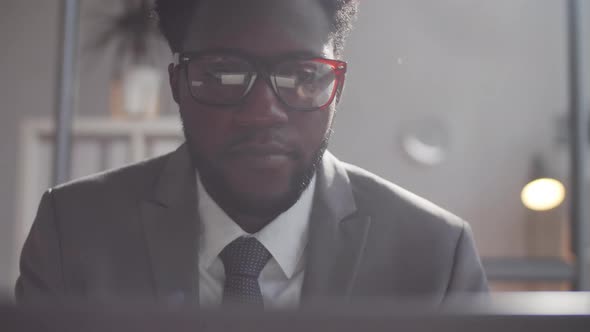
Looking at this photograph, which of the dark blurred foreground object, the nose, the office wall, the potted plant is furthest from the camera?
the potted plant

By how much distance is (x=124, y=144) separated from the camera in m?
0.61

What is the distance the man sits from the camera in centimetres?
35

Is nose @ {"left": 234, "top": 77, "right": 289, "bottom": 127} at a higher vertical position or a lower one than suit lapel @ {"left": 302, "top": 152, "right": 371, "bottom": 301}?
higher

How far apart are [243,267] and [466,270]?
6.0 inches

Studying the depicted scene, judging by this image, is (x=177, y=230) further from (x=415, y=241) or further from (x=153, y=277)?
(x=415, y=241)

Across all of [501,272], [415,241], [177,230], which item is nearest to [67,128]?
[177,230]

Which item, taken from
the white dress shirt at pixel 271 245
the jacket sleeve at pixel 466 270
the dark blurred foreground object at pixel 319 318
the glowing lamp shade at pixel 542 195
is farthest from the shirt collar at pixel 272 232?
the glowing lamp shade at pixel 542 195

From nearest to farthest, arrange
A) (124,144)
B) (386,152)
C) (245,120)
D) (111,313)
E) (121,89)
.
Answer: (111,313)
(245,120)
(386,152)
(124,144)
(121,89)

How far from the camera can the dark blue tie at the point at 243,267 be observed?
390 mm

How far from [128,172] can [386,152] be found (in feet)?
0.66

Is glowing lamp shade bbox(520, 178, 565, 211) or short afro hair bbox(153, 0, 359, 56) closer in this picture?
short afro hair bbox(153, 0, 359, 56)

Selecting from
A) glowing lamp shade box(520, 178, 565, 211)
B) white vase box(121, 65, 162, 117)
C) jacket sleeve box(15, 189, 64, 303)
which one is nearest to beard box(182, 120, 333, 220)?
A: jacket sleeve box(15, 189, 64, 303)

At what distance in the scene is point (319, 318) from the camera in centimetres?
17

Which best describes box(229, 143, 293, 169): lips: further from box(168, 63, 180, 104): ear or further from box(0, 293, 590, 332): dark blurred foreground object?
box(0, 293, 590, 332): dark blurred foreground object
